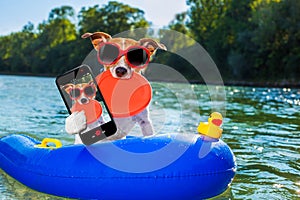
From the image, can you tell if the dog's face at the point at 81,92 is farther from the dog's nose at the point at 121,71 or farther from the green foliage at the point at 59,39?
the green foliage at the point at 59,39

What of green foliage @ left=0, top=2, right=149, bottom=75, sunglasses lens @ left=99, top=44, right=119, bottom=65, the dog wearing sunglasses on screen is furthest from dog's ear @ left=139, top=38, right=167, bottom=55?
green foliage @ left=0, top=2, right=149, bottom=75

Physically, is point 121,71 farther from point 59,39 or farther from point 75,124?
point 59,39

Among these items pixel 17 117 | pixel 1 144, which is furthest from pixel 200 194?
pixel 17 117

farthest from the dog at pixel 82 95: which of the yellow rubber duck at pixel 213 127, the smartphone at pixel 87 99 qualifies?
the yellow rubber duck at pixel 213 127

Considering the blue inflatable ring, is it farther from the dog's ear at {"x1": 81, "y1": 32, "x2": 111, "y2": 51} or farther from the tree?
the tree

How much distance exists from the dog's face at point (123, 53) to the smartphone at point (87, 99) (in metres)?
0.24

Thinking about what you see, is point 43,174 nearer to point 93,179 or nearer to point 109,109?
point 93,179

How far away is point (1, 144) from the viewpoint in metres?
4.70

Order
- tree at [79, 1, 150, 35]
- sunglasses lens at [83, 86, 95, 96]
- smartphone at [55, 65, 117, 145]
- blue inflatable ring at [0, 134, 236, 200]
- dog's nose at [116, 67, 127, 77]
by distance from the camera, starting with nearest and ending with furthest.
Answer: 1. blue inflatable ring at [0, 134, 236, 200]
2. smartphone at [55, 65, 117, 145]
3. dog's nose at [116, 67, 127, 77]
4. sunglasses lens at [83, 86, 95, 96]
5. tree at [79, 1, 150, 35]

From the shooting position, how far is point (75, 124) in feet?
13.1

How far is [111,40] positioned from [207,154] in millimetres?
1466

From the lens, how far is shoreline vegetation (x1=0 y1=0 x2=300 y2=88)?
37.2 meters

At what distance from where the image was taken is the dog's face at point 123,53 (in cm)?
413

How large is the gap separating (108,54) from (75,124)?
734 mm
